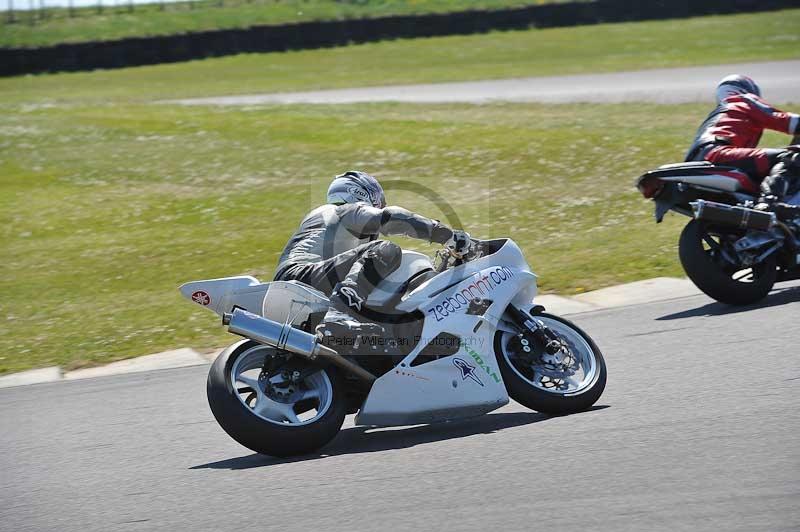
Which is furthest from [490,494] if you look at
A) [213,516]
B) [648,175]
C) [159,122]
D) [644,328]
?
[159,122]

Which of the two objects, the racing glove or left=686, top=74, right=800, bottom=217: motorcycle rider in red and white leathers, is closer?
the racing glove

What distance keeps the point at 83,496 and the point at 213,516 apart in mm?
937

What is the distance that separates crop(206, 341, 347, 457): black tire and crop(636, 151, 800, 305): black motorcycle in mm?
3983

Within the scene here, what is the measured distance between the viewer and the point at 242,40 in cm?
3588

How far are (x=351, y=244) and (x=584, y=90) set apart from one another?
54.9 feet

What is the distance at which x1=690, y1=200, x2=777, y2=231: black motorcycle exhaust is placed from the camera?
8.62 meters

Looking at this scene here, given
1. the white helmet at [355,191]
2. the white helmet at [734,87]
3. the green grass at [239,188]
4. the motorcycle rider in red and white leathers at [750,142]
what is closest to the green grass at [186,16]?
the green grass at [239,188]

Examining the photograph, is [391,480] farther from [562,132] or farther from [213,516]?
[562,132]

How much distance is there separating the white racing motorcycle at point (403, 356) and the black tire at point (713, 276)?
8.59ft

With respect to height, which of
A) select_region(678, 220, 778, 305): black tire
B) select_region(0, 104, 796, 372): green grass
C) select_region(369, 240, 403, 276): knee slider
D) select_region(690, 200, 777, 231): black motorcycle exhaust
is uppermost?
select_region(369, 240, 403, 276): knee slider

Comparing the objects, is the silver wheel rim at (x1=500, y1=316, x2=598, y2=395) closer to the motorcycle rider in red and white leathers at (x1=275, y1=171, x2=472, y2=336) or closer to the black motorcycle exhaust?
the motorcycle rider in red and white leathers at (x1=275, y1=171, x2=472, y2=336)

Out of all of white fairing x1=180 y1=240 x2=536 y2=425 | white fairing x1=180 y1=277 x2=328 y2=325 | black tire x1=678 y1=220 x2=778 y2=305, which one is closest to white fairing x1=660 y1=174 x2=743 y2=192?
black tire x1=678 y1=220 x2=778 y2=305

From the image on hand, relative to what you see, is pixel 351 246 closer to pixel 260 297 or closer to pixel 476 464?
pixel 260 297

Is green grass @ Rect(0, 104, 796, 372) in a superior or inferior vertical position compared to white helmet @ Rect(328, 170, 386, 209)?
inferior
